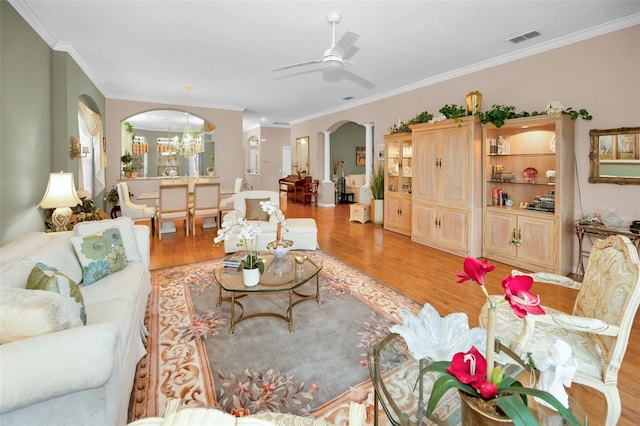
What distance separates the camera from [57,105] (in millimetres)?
4262

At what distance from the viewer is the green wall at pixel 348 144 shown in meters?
11.7

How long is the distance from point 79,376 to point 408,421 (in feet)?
4.04

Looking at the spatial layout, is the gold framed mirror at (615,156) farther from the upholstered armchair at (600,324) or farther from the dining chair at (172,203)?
the dining chair at (172,203)

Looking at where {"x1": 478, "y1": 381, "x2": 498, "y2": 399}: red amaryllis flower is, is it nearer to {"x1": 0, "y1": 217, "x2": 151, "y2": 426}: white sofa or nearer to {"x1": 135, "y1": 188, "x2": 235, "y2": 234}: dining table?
{"x1": 0, "y1": 217, "x2": 151, "y2": 426}: white sofa

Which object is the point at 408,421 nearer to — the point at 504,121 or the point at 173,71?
the point at 504,121

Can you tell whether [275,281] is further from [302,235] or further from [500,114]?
[500,114]

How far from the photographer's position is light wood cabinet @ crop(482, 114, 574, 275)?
3.88 metres

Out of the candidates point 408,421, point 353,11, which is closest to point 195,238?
point 353,11

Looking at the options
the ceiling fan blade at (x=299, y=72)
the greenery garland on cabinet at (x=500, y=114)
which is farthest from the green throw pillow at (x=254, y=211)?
the greenery garland on cabinet at (x=500, y=114)

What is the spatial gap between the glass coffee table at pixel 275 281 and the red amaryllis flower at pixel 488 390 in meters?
1.82

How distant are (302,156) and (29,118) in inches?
322

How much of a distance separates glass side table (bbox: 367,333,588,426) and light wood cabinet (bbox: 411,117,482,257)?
3.58 metres

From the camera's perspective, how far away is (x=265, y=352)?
238cm

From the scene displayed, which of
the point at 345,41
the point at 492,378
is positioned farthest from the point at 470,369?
the point at 345,41
